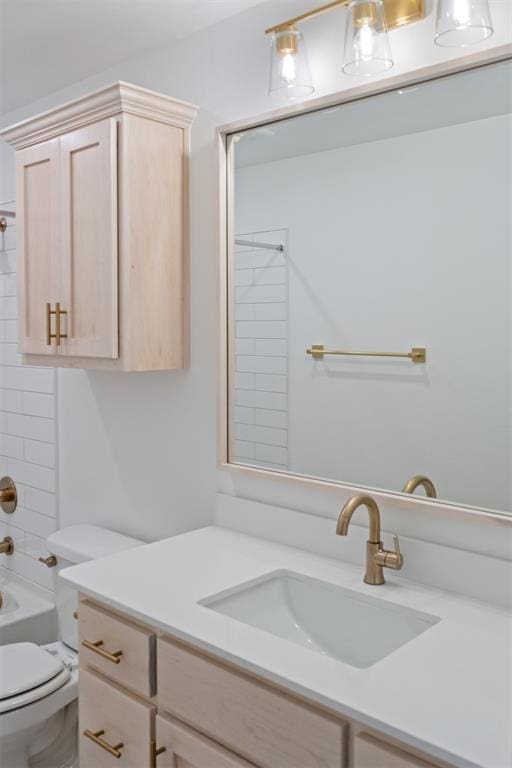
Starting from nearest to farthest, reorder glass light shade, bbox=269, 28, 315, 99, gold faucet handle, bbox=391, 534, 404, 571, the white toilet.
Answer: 1. gold faucet handle, bbox=391, 534, 404, 571
2. glass light shade, bbox=269, 28, 315, 99
3. the white toilet

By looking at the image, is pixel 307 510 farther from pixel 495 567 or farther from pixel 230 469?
pixel 495 567

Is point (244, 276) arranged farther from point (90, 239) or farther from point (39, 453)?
point (39, 453)

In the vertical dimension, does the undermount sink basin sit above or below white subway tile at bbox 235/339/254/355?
below

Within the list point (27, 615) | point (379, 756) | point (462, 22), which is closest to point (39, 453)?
point (27, 615)

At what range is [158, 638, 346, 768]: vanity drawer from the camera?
45.8 inches

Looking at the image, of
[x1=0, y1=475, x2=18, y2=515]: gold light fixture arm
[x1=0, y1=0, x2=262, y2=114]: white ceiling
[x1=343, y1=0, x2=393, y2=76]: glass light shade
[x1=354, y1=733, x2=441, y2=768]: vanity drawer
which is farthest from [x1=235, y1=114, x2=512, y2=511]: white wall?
[x1=0, y1=475, x2=18, y2=515]: gold light fixture arm

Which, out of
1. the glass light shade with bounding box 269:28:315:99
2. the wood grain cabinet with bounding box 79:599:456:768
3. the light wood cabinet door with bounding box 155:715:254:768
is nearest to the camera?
the wood grain cabinet with bounding box 79:599:456:768

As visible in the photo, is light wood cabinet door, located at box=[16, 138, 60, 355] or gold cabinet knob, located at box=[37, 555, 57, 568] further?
gold cabinet knob, located at box=[37, 555, 57, 568]

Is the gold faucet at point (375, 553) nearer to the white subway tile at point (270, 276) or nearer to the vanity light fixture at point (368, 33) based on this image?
the white subway tile at point (270, 276)

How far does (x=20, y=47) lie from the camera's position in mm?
2311

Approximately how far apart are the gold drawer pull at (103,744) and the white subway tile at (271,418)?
887 millimetres

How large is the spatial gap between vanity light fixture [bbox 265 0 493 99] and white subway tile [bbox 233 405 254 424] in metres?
0.88

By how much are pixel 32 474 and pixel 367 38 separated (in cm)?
216

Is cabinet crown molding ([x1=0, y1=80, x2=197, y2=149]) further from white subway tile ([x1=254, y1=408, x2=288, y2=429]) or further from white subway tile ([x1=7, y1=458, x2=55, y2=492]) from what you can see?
white subway tile ([x1=7, y1=458, x2=55, y2=492])
